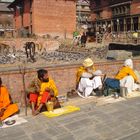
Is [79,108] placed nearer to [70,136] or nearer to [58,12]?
[70,136]

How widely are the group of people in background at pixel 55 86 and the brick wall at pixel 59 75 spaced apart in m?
0.36

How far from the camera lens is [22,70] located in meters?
7.18

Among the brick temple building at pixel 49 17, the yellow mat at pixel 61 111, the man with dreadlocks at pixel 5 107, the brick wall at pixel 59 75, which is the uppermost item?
the brick temple building at pixel 49 17

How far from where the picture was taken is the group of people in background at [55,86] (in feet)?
19.1

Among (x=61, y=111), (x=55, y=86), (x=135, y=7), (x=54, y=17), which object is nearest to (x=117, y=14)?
(x=135, y=7)

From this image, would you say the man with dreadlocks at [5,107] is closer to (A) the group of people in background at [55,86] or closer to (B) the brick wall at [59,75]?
(A) the group of people in background at [55,86]

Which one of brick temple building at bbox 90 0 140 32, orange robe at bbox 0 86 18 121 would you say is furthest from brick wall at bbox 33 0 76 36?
orange robe at bbox 0 86 18 121

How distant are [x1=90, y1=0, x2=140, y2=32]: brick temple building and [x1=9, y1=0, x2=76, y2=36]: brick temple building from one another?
5548 millimetres

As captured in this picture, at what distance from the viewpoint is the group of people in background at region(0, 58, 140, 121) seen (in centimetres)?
581

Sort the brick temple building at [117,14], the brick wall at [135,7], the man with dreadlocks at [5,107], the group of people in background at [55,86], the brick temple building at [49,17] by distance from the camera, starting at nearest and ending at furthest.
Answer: the man with dreadlocks at [5,107]
the group of people in background at [55,86]
the brick wall at [135,7]
the brick temple building at [49,17]
the brick temple building at [117,14]

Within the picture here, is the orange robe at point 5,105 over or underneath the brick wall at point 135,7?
underneath

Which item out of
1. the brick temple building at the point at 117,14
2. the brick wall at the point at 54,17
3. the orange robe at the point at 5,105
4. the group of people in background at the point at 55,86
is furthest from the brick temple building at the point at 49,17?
the orange robe at the point at 5,105

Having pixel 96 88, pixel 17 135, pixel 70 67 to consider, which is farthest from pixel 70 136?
pixel 70 67

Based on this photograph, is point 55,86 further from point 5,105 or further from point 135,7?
point 135,7
